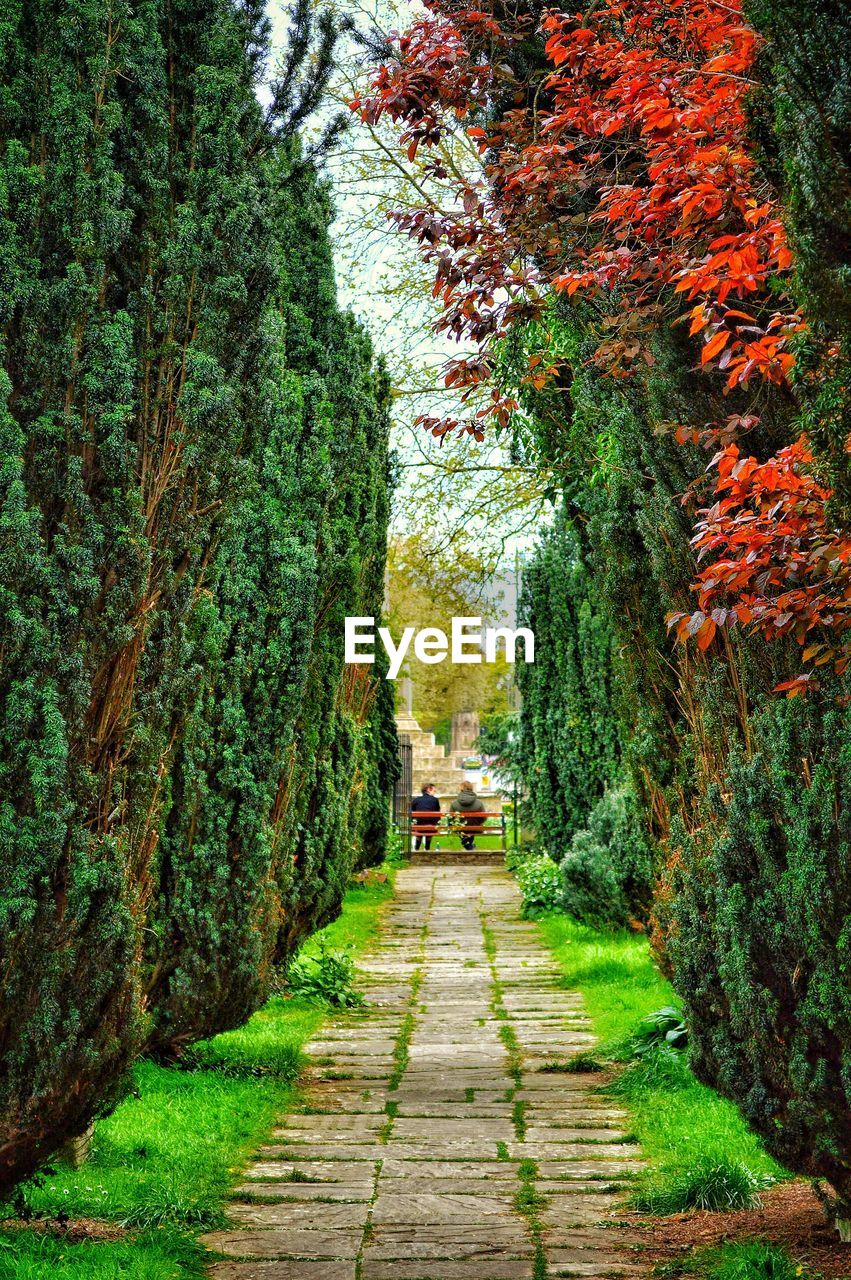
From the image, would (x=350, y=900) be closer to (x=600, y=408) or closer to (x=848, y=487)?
(x=600, y=408)

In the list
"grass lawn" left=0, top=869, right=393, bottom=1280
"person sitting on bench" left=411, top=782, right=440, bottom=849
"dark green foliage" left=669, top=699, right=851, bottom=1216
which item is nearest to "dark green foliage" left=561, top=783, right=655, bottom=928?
"grass lawn" left=0, top=869, right=393, bottom=1280

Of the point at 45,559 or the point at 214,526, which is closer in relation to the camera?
the point at 45,559

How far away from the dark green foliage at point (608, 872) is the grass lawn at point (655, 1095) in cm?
38

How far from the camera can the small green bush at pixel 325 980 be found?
337 inches

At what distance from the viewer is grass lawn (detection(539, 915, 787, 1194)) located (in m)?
4.73

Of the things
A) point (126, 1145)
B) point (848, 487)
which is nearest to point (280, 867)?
point (126, 1145)

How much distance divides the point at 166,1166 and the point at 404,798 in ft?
48.8

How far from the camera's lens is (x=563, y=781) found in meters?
12.2

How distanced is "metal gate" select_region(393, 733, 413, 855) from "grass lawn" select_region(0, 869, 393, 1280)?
37.5 ft

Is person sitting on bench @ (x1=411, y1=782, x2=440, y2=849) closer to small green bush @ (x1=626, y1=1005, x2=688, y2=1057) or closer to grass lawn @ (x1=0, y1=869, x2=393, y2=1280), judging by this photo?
grass lawn @ (x1=0, y1=869, x2=393, y2=1280)

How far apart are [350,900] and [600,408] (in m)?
9.15

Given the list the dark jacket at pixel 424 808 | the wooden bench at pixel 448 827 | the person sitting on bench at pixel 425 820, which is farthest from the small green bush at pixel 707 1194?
the dark jacket at pixel 424 808

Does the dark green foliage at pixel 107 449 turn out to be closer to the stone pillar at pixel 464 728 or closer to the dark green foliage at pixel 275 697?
the dark green foliage at pixel 275 697

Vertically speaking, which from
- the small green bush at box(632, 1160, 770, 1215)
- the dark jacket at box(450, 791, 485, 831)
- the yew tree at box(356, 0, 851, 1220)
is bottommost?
the small green bush at box(632, 1160, 770, 1215)
